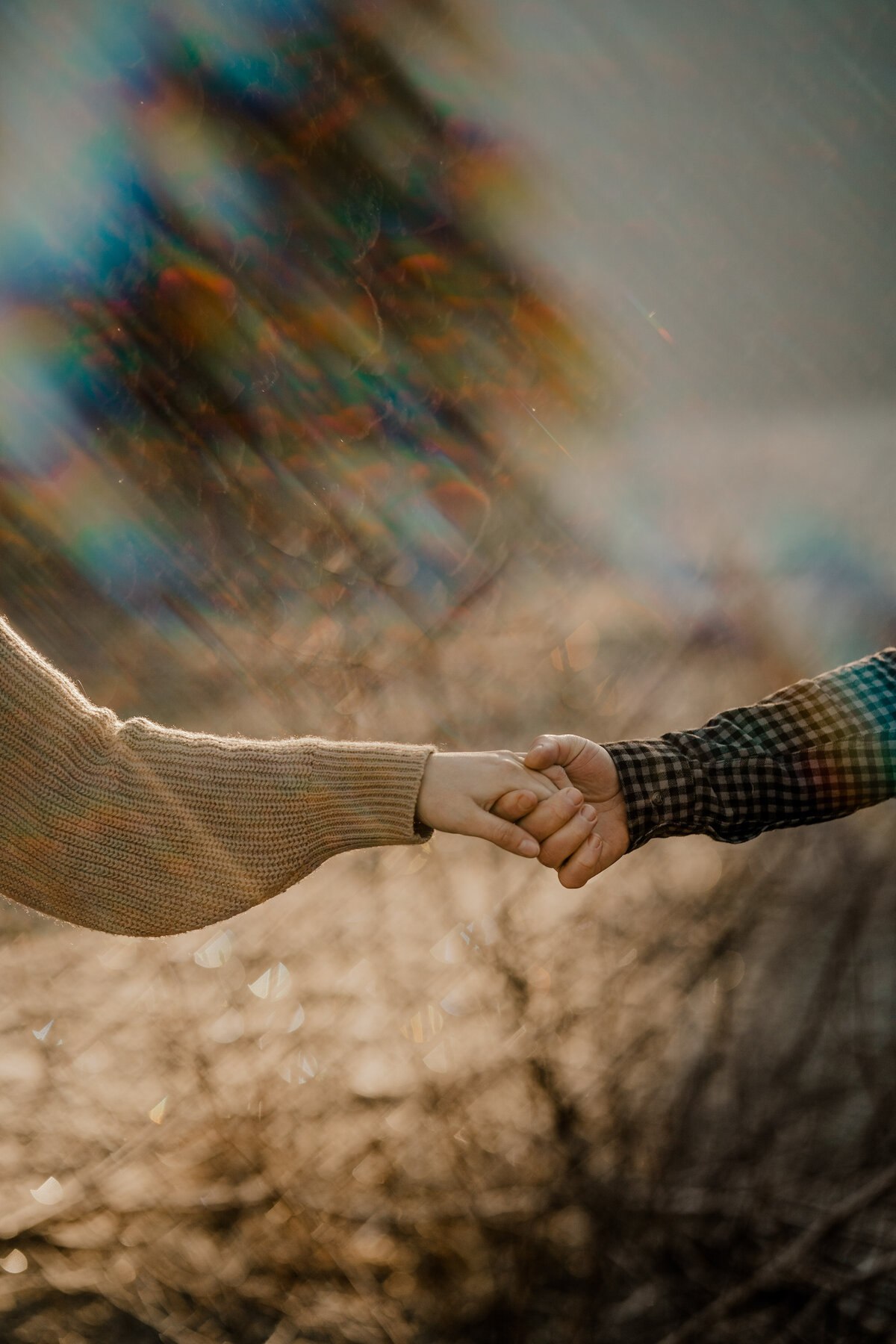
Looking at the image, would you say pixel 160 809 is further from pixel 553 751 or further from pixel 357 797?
pixel 553 751

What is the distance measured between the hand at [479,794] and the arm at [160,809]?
4 cm

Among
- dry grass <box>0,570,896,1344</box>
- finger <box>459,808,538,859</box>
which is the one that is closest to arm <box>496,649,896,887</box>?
finger <box>459,808,538,859</box>

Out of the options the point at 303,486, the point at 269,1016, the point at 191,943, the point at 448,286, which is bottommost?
the point at 269,1016

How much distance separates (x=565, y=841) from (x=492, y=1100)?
1250mm

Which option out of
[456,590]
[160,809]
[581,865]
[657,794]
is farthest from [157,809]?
[456,590]

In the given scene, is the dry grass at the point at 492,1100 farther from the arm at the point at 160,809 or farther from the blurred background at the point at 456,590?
the arm at the point at 160,809

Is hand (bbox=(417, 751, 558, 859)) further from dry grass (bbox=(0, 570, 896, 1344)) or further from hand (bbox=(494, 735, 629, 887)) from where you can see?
dry grass (bbox=(0, 570, 896, 1344))

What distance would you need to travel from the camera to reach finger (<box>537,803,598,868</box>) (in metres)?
2.00

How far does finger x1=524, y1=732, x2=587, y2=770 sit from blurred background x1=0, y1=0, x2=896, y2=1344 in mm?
1020

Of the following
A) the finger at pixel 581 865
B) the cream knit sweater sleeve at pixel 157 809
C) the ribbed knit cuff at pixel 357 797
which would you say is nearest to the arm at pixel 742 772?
the finger at pixel 581 865

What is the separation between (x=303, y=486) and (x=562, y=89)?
87.0 inches

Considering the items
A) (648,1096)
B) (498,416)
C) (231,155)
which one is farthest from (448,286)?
(648,1096)

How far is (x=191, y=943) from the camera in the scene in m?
3.21

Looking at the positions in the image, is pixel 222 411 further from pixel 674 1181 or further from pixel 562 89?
pixel 674 1181
